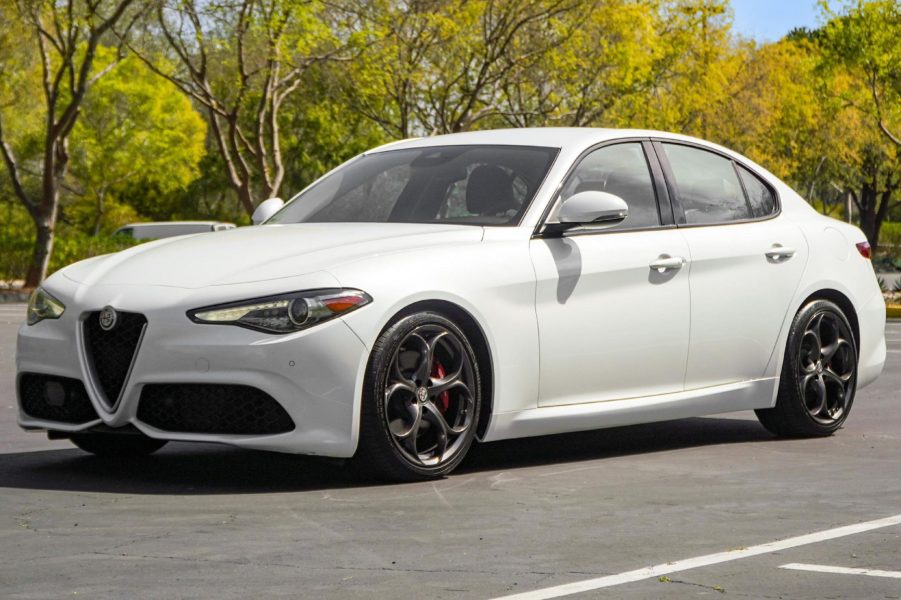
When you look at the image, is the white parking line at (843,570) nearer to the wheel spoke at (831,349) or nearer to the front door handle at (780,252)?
the front door handle at (780,252)

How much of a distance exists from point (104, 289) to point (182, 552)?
5.95 ft

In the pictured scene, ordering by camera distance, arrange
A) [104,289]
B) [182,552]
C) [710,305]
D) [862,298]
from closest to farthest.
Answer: [182,552] → [104,289] → [710,305] → [862,298]

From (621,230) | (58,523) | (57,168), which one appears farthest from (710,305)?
(57,168)

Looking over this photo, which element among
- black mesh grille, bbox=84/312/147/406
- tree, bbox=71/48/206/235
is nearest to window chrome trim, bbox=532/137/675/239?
black mesh grille, bbox=84/312/147/406

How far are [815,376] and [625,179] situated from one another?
64.4 inches

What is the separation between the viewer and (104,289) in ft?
22.0

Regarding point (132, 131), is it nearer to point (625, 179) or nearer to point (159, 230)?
point (159, 230)

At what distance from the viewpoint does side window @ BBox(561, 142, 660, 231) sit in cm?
778

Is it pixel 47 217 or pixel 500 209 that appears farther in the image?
pixel 47 217

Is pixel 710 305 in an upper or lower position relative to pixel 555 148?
lower

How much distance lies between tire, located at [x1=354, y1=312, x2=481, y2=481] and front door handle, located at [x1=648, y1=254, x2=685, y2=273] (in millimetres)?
1234

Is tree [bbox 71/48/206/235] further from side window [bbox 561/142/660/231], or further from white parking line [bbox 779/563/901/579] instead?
white parking line [bbox 779/563/901/579]

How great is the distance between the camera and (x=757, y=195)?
8.78 meters

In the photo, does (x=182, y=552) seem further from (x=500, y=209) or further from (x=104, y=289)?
(x=500, y=209)
